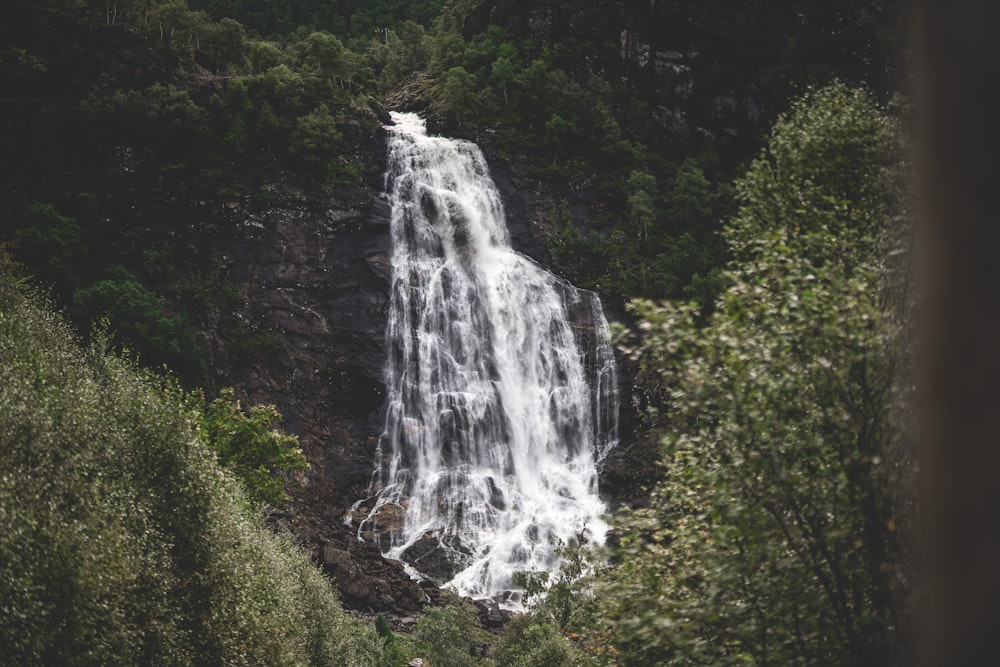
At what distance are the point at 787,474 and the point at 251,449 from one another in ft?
114

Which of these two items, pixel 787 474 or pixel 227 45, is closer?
pixel 787 474

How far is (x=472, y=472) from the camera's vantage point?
55281mm

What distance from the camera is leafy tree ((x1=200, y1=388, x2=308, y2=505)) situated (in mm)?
39062

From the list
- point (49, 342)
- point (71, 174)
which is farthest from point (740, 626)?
point (71, 174)

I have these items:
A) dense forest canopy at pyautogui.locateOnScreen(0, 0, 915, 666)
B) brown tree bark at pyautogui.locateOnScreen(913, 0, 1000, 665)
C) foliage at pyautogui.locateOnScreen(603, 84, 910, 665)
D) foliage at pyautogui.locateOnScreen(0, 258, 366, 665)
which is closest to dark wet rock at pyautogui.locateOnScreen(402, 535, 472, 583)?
dense forest canopy at pyautogui.locateOnScreen(0, 0, 915, 666)

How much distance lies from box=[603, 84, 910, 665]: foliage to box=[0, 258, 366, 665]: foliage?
11.5 meters

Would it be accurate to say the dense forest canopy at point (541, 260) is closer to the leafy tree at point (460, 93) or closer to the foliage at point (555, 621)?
the foliage at point (555, 621)

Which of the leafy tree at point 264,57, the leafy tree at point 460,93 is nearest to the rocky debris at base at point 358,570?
the leafy tree at point 460,93

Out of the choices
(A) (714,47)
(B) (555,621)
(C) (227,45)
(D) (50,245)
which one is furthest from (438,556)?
(A) (714,47)

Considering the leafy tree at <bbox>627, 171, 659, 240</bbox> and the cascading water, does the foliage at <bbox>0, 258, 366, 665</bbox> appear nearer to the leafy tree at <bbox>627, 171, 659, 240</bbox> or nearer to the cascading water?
the cascading water

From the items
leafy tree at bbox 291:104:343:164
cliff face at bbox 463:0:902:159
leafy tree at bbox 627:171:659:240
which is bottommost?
leafy tree at bbox 291:104:343:164

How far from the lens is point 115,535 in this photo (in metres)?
18.3

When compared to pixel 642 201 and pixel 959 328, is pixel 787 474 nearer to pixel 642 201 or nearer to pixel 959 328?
pixel 959 328

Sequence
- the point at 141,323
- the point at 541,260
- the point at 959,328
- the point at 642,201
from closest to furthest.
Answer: the point at 959,328, the point at 141,323, the point at 541,260, the point at 642,201
